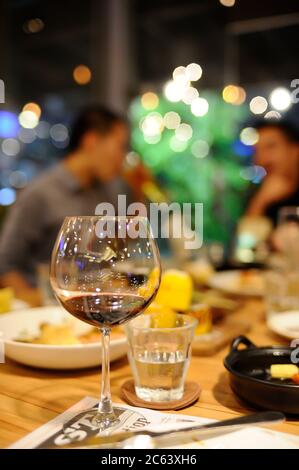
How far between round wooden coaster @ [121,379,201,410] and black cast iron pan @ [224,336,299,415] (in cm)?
7

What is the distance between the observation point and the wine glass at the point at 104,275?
2.05 ft

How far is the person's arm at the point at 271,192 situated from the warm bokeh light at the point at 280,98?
0.87 metres

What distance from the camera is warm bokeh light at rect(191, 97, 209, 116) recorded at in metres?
4.09

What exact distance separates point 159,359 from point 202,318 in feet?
1.07

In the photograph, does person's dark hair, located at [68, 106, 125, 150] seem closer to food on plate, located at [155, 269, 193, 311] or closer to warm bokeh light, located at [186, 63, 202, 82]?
warm bokeh light, located at [186, 63, 202, 82]

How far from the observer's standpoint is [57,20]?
391 cm

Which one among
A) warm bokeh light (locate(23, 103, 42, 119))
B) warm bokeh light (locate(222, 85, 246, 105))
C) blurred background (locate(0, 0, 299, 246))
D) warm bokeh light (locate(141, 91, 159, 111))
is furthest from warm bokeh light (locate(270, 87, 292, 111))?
warm bokeh light (locate(23, 103, 42, 119))

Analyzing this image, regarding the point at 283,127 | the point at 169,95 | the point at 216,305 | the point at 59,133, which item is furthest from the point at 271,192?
the point at 216,305

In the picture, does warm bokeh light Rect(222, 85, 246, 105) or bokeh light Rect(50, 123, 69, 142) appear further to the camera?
warm bokeh light Rect(222, 85, 246, 105)

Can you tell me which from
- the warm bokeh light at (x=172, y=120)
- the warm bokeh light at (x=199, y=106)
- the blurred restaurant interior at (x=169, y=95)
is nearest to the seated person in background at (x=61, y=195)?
the blurred restaurant interior at (x=169, y=95)

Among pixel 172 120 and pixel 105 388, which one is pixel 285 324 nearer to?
pixel 105 388

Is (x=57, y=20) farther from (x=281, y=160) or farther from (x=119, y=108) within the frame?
(x=281, y=160)

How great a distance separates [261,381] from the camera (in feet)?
2.10

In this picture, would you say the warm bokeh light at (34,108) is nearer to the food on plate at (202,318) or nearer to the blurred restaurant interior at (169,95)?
the blurred restaurant interior at (169,95)
